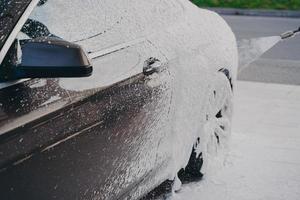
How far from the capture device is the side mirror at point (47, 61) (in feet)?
7.36

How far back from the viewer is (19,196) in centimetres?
218

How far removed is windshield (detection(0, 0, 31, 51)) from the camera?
7.51 feet

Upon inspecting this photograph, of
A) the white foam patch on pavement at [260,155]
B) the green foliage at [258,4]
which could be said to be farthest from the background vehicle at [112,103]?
the green foliage at [258,4]

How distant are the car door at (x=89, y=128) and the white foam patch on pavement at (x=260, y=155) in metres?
1.11

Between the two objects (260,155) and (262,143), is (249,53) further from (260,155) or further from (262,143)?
(260,155)

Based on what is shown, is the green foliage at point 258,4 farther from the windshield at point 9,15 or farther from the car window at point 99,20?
the windshield at point 9,15

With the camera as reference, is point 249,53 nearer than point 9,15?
No

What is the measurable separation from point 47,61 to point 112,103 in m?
0.57

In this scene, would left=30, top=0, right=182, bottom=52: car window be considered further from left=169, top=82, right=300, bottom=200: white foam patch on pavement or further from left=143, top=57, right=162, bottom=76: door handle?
left=169, top=82, right=300, bottom=200: white foam patch on pavement

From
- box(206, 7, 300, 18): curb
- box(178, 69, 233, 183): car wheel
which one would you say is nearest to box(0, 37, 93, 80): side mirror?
box(178, 69, 233, 183): car wheel

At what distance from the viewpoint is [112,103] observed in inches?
109

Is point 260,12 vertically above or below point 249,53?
below

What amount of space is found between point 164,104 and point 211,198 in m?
1.13

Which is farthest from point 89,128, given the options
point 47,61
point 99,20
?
point 99,20
